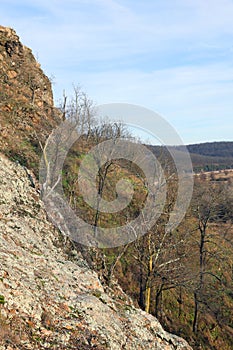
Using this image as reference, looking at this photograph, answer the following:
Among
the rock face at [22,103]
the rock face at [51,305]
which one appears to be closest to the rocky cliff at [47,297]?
the rock face at [51,305]

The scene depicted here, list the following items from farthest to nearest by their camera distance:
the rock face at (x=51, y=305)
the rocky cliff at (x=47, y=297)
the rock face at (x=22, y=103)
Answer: the rock face at (x=22, y=103)
the rocky cliff at (x=47, y=297)
the rock face at (x=51, y=305)

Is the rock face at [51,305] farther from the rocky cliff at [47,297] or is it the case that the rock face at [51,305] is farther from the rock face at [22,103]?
the rock face at [22,103]

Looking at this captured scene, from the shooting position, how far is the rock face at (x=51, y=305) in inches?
366

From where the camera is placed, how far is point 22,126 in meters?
36.1

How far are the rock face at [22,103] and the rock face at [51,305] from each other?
13.3m

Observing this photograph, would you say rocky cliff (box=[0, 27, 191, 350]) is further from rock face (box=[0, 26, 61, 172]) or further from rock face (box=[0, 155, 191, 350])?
rock face (box=[0, 26, 61, 172])

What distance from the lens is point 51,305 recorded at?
10883 millimetres

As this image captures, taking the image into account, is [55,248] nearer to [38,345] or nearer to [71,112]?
[38,345]

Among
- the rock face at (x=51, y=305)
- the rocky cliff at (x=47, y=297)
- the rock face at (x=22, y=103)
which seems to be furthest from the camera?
the rock face at (x=22, y=103)

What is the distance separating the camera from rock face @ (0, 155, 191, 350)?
929 centimetres

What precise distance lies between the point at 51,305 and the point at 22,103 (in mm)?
32563

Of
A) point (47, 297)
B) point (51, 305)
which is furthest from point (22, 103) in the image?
point (51, 305)

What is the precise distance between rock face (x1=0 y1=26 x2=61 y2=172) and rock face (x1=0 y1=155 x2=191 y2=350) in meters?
13.3

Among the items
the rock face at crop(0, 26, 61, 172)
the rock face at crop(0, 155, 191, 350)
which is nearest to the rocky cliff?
the rock face at crop(0, 155, 191, 350)
